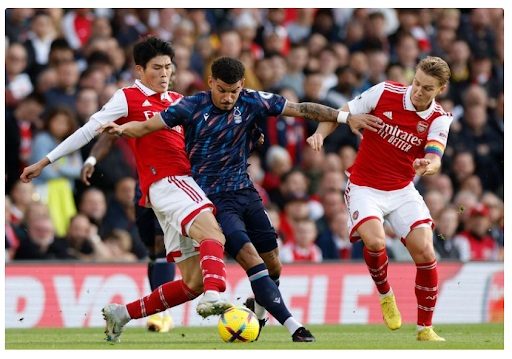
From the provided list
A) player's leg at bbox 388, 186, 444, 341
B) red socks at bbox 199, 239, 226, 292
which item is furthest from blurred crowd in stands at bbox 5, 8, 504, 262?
red socks at bbox 199, 239, 226, 292

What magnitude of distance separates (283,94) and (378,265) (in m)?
6.93

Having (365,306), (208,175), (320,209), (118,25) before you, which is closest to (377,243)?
(208,175)

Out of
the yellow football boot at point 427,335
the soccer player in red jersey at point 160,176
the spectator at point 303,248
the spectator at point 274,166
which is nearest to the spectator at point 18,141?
the spectator at point 274,166

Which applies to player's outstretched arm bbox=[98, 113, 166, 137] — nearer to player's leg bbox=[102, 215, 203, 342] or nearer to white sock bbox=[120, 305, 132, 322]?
player's leg bbox=[102, 215, 203, 342]

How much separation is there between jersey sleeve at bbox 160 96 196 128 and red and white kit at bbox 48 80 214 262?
357 mm

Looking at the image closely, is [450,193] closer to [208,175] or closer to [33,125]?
[33,125]

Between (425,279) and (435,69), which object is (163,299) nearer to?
(425,279)

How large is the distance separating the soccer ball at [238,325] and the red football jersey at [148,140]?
137 cm

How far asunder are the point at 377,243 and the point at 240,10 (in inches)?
358

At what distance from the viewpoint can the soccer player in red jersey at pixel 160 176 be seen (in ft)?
38.0

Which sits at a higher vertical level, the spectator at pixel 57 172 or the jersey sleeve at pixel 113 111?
the jersey sleeve at pixel 113 111

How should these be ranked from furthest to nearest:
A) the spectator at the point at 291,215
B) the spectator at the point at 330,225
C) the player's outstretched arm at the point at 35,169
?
the spectator at the point at 291,215, the spectator at the point at 330,225, the player's outstretched arm at the point at 35,169

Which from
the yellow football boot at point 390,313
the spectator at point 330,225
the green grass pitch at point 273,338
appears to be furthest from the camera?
the spectator at point 330,225

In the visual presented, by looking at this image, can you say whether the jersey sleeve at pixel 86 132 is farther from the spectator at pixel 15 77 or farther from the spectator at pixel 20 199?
the spectator at pixel 15 77
